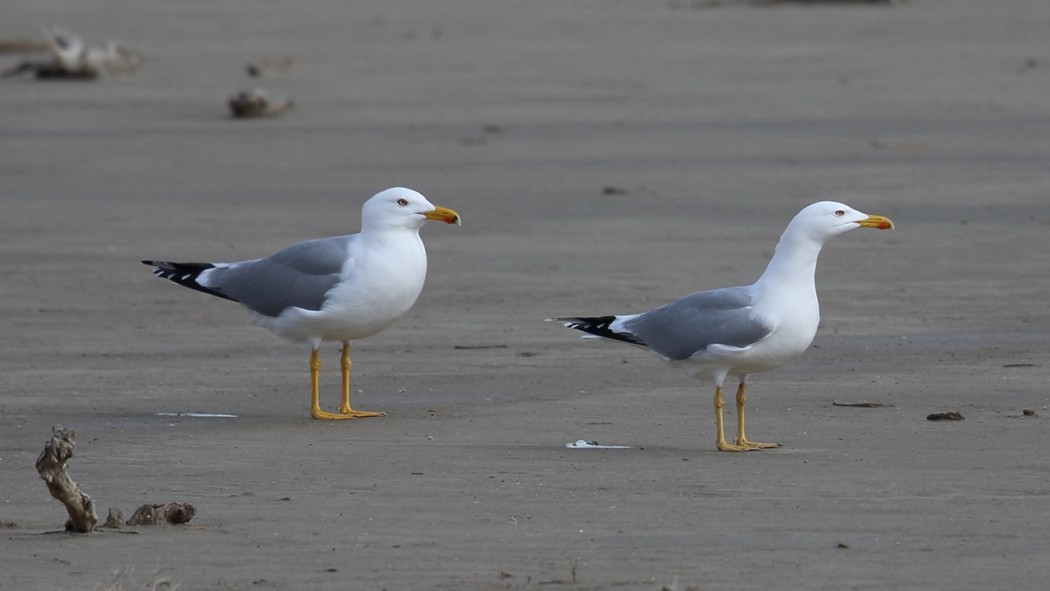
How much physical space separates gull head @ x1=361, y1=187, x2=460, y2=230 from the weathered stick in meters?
3.39

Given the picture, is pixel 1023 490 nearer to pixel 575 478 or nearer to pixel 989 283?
pixel 575 478

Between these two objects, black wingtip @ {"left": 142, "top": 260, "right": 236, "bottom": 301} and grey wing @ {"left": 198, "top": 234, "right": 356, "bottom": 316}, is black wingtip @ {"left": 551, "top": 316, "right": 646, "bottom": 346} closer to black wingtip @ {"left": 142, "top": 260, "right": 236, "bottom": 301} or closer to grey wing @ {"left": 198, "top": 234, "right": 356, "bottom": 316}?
grey wing @ {"left": 198, "top": 234, "right": 356, "bottom": 316}

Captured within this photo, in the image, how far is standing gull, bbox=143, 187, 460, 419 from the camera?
380 inches

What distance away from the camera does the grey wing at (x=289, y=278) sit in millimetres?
9766

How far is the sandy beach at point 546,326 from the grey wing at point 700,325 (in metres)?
0.40

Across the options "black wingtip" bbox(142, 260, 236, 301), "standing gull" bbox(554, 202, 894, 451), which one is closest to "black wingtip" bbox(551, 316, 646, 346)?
"standing gull" bbox(554, 202, 894, 451)

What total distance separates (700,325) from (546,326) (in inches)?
115

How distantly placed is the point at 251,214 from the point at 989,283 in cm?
613

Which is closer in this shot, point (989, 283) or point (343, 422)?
point (343, 422)

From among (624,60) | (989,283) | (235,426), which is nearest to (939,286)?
(989,283)

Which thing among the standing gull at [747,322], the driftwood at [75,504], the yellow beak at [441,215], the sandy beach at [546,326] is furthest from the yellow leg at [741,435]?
the driftwood at [75,504]

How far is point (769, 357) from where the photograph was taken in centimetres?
849

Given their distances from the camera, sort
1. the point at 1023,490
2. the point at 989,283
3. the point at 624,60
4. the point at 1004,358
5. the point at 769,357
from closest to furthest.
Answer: the point at 1023,490
the point at 769,357
the point at 1004,358
the point at 989,283
the point at 624,60

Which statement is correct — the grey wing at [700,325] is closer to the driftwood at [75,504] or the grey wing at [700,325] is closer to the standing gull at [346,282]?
the standing gull at [346,282]
